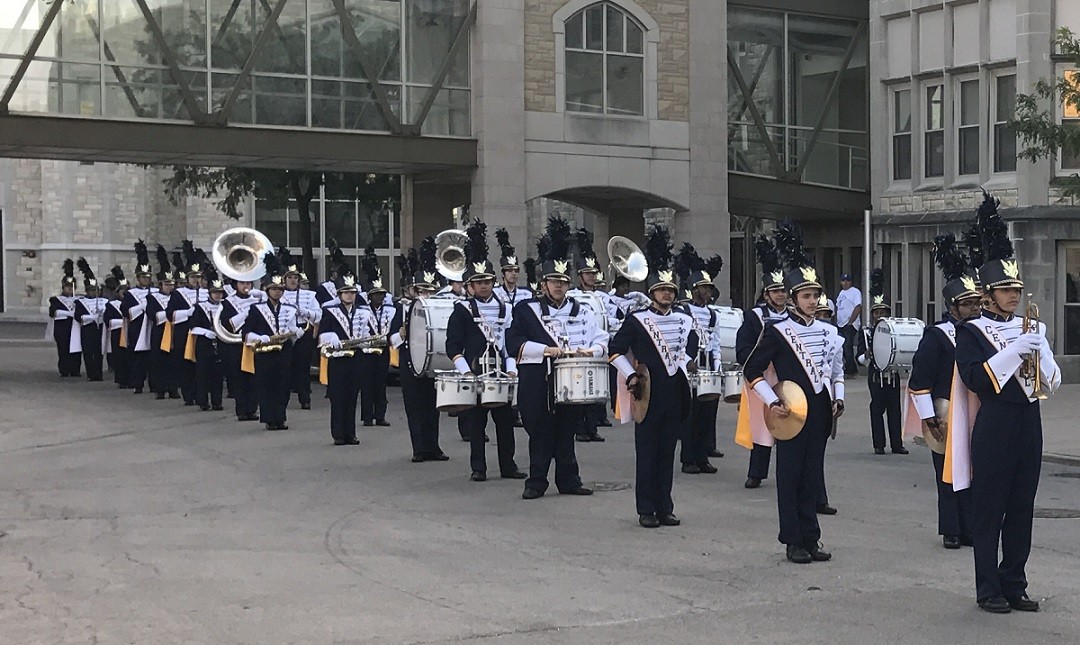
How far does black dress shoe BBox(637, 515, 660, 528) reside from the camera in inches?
468

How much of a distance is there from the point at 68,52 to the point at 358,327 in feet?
32.0

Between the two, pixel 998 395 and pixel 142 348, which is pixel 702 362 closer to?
pixel 998 395

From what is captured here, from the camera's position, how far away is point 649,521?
39.1 feet

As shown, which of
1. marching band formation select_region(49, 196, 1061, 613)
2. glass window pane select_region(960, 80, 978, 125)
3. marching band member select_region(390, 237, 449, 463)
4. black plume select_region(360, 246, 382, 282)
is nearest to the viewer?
marching band formation select_region(49, 196, 1061, 613)

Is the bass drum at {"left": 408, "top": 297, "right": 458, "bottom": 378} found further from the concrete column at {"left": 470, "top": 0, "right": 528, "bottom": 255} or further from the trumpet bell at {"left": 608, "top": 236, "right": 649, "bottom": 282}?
the concrete column at {"left": 470, "top": 0, "right": 528, "bottom": 255}

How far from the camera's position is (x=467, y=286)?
15359 mm

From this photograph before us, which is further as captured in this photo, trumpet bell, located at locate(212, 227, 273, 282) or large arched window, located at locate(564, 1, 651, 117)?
large arched window, located at locate(564, 1, 651, 117)

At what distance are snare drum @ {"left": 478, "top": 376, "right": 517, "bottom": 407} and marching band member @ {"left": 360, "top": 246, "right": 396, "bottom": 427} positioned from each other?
15.8 ft

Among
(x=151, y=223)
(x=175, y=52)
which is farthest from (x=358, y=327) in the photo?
(x=151, y=223)

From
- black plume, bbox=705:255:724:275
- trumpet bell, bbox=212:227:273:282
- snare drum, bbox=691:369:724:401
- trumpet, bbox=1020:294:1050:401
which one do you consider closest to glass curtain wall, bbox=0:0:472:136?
trumpet bell, bbox=212:227:273:282

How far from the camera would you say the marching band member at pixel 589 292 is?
56.2 feet

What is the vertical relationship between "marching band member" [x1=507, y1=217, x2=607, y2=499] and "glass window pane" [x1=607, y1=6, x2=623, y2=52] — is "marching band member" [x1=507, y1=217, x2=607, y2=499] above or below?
below

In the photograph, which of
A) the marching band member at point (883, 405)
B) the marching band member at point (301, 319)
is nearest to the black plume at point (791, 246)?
the marching band member at point (883, 405)

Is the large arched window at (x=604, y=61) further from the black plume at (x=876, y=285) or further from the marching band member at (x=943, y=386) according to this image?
the marching band member at (x=943, y=386)
